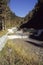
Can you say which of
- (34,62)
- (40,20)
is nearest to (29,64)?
(34,62)

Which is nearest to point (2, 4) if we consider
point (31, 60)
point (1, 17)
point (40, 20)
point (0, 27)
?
point (1, 17)

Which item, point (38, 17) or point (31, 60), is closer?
point (31, 60)

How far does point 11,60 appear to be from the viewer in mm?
10773

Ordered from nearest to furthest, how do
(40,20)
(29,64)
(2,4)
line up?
(29,64), (2,4), (40,20)

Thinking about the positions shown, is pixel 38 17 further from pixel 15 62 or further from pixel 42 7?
pixel 15 62

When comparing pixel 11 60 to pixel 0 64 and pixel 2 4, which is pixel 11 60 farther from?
pixel 2 4

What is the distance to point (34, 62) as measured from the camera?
34.4ft

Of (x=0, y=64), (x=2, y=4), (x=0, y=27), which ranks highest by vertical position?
(x=0, y=64)

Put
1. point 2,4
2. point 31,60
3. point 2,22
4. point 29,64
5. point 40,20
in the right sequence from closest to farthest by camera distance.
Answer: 1. point 29,64
2. point 31,60
3. point 2,4
4. point 2,22
5. point 40,20

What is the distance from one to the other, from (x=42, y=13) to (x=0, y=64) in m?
60.4

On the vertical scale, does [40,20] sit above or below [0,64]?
below

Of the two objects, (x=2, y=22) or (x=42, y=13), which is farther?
(x=42, y=13)

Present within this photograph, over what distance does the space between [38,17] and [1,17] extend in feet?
52.7

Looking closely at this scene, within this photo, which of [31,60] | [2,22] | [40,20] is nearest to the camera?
[31,60]
